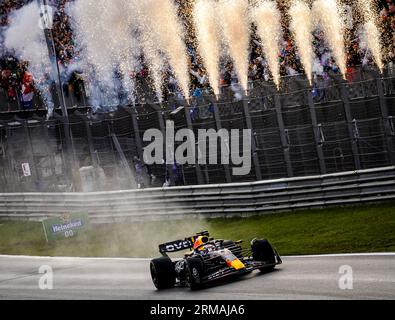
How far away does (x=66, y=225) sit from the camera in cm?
2138

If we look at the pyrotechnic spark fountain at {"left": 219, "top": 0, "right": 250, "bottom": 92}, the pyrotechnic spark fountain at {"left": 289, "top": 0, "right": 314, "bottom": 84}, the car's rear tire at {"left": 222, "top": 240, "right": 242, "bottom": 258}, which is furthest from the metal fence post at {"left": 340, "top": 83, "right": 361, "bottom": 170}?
the pyrotechnic spark fountain at {"left": 219, "top": 0, "right": 250, "bottom": 92}

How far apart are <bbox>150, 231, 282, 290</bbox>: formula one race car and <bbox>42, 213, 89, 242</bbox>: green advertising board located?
778 centimetres

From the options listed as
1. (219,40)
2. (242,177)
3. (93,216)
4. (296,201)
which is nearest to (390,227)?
(296,201)

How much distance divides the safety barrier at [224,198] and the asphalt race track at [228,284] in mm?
3578

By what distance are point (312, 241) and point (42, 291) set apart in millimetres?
5049

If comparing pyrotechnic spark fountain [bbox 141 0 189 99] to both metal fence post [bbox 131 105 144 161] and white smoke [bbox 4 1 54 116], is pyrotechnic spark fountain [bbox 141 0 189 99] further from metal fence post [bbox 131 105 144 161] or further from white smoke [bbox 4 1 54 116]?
metal fence post [bbox 131 105 144 161]

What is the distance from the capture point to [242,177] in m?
20.1

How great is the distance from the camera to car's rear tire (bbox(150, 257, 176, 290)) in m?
13.5

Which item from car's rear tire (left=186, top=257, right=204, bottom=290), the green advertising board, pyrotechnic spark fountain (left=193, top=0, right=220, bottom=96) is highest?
pyrotechnic spark fountain (left=193, top=0, right=220, bottom=96)

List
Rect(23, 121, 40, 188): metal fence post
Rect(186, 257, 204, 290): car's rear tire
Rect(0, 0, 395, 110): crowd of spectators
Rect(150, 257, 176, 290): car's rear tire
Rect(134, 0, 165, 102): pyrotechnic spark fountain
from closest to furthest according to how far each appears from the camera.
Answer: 1. Rect(186, 257, 204, 290): car's rear tire
2. Rect(150, 257, 176, 290): car's rear tire
3. Rect(0, 0, 395, 110): crowd of spectators
4. Rect(23, 121, 40, 188): metal fence post
5. Rect(134, 0, 165, 102): pyrotechnic spark fountain

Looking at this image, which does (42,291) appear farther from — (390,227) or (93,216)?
(93,216)

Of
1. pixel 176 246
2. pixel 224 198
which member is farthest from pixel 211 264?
pixel 224 198

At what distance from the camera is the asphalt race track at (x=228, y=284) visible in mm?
11133

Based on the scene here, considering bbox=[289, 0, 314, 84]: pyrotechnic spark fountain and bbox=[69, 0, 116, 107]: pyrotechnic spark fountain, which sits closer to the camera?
bbox=[289, 0, 314, 84]: pyrotechnic spark fountain
